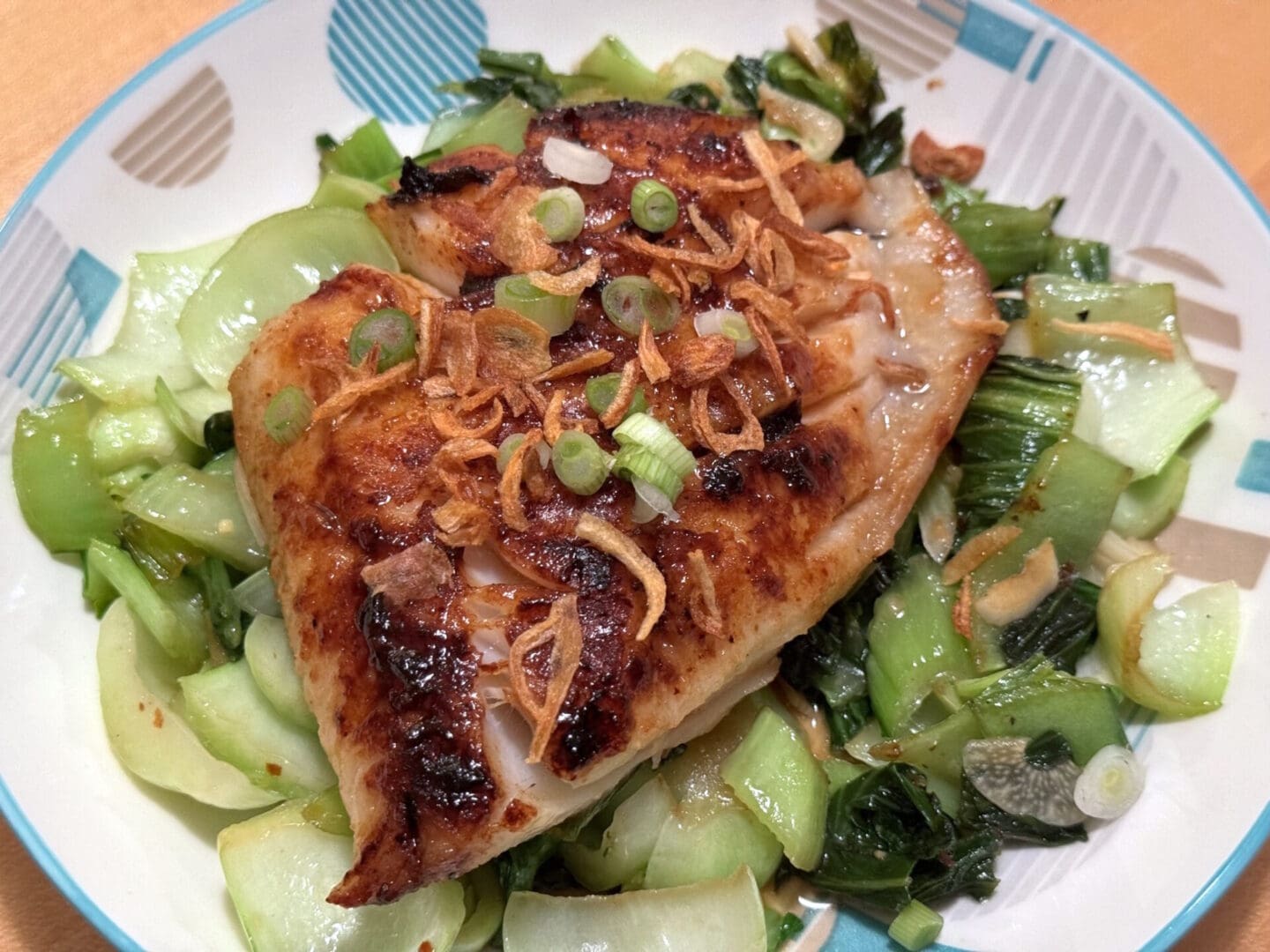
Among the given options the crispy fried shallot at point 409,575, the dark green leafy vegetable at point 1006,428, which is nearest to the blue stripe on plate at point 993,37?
the dark green leafy vegetable at point 1006,428

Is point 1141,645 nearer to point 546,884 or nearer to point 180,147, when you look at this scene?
point 546,884

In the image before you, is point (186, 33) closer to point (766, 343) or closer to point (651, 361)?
point (651, 361)

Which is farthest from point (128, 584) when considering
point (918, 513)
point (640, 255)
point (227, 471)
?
point (918, 513)

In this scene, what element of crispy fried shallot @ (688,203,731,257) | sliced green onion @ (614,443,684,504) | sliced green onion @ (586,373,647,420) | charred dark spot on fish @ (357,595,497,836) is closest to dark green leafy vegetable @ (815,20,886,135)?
crispy fried shallot @ (688,203,731,257)

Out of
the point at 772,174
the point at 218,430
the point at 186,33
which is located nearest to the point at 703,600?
the point at 772,174

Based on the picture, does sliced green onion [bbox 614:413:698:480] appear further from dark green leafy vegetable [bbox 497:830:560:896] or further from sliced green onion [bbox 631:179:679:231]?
dark green leafy vegetable [bbox 497:830:560:896]

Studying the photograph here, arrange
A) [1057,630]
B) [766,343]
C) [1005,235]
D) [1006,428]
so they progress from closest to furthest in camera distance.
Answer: [766,343] < [1057,630] < [1006,428] < [1005,235]
